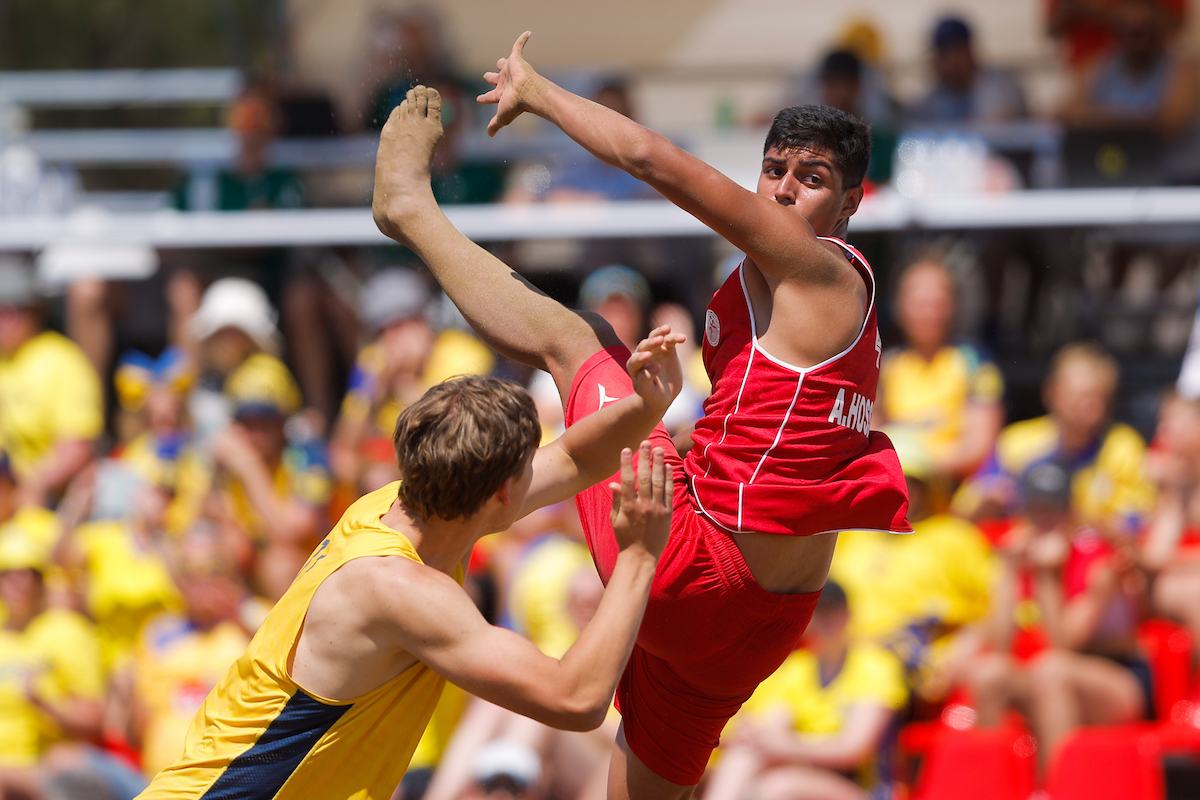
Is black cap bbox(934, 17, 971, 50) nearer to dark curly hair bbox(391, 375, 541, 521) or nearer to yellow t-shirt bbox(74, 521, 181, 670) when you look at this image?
yellow t-shirt bbox(74, 521, 181, 670)

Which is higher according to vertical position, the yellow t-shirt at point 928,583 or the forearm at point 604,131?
the forearm at point 604,131

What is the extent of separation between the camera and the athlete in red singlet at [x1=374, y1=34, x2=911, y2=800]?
267 cm

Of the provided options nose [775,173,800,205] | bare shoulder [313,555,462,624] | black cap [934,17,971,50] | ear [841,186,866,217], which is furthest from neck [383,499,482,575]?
black cap [934,17,971,50]

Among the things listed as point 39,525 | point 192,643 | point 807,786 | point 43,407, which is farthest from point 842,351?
point 43,407

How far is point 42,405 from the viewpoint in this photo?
701cm

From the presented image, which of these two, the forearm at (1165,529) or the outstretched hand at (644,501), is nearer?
the outstretched hand at (644,501)

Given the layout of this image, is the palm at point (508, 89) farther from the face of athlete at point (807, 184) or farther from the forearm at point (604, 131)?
the face of athlete at point (807, 184)

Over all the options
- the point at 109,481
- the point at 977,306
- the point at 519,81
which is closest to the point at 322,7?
the point at 109,481

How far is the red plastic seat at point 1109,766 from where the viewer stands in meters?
4.68

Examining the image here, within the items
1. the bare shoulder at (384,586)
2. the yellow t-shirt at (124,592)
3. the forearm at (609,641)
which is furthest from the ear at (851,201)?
the yellow t-shirt at (124,592)

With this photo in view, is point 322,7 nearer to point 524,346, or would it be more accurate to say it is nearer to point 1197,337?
point 1197,337

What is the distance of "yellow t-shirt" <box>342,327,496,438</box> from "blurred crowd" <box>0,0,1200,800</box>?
0.01m

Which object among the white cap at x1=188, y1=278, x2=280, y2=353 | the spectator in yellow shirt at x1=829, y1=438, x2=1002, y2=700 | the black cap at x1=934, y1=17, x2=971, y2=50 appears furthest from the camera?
the black cap at x1=934, y1=17, x2=971, y2=50

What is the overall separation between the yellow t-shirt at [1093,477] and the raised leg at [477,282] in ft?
10.2
